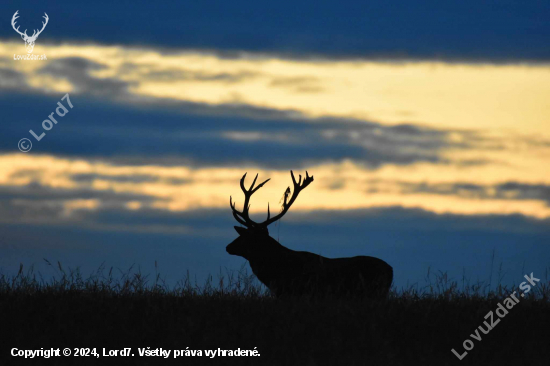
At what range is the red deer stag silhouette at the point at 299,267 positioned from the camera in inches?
498

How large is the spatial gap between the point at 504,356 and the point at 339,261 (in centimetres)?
439

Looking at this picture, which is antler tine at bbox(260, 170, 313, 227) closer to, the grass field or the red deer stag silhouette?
the red deer stag silhouette

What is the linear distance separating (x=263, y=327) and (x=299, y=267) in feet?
12.1

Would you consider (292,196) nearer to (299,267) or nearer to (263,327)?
(299,267)

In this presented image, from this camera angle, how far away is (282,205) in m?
14.2

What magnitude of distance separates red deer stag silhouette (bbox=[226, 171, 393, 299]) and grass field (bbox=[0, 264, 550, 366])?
44.4 inches

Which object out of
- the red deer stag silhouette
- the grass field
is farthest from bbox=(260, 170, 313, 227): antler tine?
the grass field

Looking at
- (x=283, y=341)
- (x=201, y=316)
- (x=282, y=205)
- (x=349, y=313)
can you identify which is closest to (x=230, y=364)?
(x=283, y=341)

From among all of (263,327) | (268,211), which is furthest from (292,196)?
(263,327)

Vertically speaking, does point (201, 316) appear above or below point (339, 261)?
below

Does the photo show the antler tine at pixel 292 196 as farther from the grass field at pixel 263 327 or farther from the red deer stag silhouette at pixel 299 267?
the grass field at pixel 263 327

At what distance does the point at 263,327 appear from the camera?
9.83 m

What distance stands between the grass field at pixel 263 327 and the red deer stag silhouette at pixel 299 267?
1127mm

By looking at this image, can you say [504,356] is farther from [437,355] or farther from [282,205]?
[282,205]
